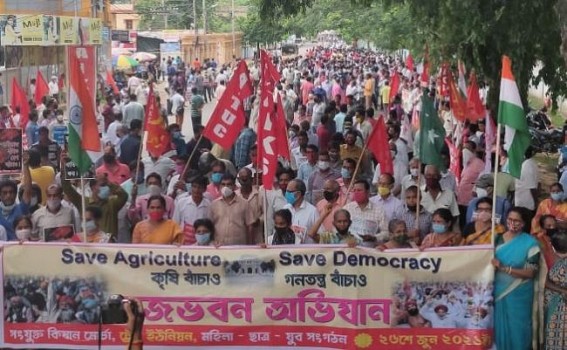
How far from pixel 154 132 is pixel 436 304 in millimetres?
5527

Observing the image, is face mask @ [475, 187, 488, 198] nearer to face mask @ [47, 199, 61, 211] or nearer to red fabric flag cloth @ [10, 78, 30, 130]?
face mask @ [47, 199, 61, 211]

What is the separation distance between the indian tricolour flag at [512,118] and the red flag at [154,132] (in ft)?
18.1

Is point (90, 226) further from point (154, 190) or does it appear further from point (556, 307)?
point (556, 307)

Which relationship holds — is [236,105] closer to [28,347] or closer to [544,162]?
[28,347]

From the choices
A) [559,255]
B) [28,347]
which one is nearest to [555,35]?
[559,255]

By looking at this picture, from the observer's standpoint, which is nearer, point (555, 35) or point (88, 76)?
point (555, 35)

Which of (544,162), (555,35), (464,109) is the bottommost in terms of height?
(544,162)

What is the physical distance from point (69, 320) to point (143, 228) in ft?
4.16

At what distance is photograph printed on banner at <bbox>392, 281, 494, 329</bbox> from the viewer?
23.0 feet

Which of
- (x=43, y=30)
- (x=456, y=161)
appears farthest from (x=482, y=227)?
(x=43, y=30)

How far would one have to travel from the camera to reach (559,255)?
7039mm

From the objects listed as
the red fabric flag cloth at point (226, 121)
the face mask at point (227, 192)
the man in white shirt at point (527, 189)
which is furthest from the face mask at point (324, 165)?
the face mask at point (227, 192)

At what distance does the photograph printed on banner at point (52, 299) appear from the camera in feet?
23.7

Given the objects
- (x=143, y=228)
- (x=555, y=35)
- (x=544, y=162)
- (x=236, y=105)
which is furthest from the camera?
(x=544, y=162)
